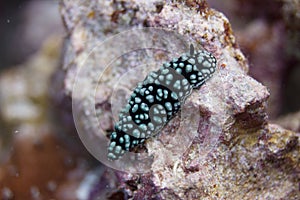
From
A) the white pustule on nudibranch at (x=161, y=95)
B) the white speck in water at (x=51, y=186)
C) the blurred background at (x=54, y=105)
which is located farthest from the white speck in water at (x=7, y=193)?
the white pustule on nudibranch at (x=161, y=95)

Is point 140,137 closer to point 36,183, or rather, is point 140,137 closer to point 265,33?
point 36,183

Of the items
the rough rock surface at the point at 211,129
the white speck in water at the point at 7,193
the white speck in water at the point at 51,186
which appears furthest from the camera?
the white speck in water at the point at 51,186

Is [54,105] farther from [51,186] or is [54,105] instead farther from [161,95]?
[161,95]

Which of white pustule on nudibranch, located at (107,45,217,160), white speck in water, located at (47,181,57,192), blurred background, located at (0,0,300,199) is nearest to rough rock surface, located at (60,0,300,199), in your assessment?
white pustule on nudibranch, located at (107,45,217,160)

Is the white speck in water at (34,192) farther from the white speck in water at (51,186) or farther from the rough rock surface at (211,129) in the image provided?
the rough rock surface at (211,129)

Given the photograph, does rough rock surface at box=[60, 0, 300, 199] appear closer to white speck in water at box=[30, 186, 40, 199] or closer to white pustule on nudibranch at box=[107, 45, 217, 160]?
white pustule on nudibranch at box=[107, 45, 217, 160]

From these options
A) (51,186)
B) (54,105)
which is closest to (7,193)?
(51,186)
